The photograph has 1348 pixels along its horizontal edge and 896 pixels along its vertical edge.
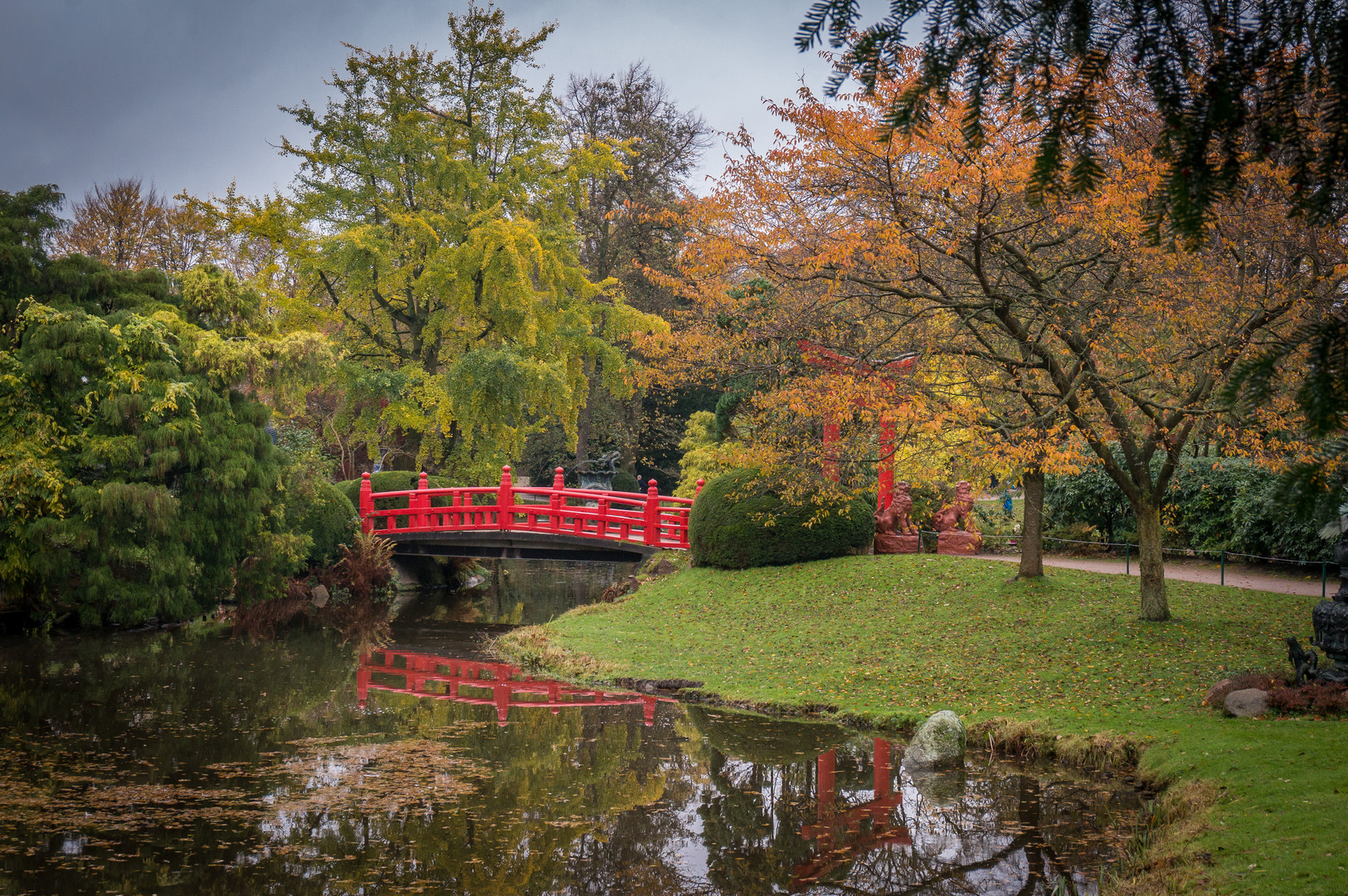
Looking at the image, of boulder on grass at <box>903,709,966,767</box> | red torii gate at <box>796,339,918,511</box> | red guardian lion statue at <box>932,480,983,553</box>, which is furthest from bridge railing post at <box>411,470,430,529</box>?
boulder on grass at <box>903,709,966,767</box>

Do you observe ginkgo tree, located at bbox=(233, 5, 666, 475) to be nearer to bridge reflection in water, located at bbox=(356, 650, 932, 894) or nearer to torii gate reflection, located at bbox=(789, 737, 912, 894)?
bridge reflection in water, located at bbox=(356, 650, 932, 894)

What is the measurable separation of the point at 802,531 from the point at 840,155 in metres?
8.05

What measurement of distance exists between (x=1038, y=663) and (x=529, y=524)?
35.8 ft

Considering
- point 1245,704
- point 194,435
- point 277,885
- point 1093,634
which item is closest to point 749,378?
point 1093,634

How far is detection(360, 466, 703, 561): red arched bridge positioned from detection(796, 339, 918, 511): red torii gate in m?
4.26

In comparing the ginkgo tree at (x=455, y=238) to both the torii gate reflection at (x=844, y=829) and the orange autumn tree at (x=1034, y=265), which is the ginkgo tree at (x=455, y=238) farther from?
the torii gate reflection at (x=844, y=829)

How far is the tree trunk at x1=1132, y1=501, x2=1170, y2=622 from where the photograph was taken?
36.0 ft

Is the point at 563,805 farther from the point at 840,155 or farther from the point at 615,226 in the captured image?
the point at 615,226

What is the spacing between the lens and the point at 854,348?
494 inches

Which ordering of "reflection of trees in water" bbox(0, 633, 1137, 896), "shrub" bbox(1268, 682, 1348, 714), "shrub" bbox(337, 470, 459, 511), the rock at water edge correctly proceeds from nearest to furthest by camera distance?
"reflection of trees in water" bbox(0, 633, 1137, 896), "shrub" bbox(1268, 682, 1348, 714), the rock at water edge, "shrub" bbox(337, 470, 459, 511)

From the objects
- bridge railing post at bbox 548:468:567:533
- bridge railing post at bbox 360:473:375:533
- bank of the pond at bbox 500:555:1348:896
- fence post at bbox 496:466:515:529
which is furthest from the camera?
bridge railing post at bbox 360:473:375:533

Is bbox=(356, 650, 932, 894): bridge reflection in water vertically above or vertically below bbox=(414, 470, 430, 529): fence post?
below

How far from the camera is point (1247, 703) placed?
801 cm

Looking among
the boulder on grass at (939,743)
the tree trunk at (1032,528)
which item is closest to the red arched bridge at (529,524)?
the tree trunk at (1032,528)
